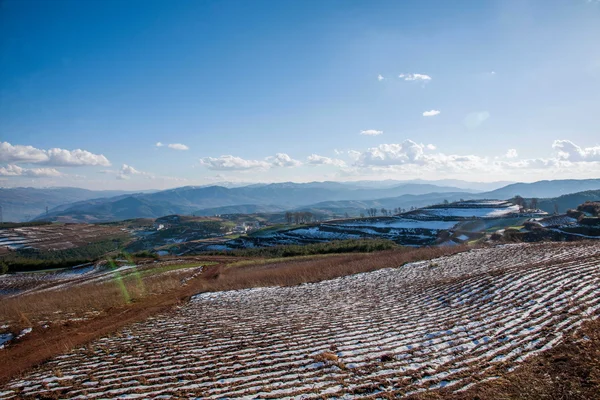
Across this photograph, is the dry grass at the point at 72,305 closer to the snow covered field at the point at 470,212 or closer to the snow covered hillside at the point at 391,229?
the snow covered hillside at the point at 391,229

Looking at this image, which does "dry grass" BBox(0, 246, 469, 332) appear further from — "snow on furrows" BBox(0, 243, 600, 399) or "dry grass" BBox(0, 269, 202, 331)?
"snow on furrows" BBox(0, 243, 600, 399)

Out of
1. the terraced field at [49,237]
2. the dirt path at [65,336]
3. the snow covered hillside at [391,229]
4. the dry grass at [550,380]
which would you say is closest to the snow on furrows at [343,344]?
the dry grass at [550,380]

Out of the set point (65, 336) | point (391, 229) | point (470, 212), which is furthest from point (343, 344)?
point (470, 212)

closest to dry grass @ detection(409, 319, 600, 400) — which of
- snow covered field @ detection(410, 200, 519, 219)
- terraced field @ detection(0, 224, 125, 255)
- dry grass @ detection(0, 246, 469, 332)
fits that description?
dry grass @ detection(0, 246, 469, 332)

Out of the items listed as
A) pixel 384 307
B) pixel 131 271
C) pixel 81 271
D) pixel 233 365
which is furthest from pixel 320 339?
pixel 81 271

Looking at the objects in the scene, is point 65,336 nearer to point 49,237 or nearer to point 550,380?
point 550,380

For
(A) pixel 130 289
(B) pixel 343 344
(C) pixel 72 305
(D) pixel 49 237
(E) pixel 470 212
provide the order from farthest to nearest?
(D) pixel 49 237 → (E) pixel 470 212 → (A) pixel 130 289 → (C) pixel 72 305 → (B) pixel 343 344

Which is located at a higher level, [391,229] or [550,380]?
[550,380]

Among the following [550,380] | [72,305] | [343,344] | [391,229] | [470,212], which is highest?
[550,380]

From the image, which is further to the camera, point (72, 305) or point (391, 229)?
point (391, 229)
